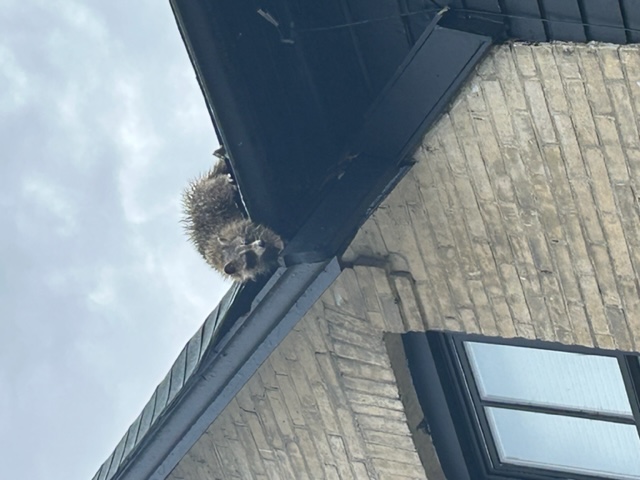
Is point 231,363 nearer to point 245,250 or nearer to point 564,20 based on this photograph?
point 245,250

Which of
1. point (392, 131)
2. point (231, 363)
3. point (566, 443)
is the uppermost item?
point (392, 131)

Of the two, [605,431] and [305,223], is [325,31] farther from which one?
[605,431]

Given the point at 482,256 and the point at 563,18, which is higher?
the point at 563,18

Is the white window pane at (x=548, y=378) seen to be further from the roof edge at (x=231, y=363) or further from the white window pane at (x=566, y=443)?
the roof edge at (x=231, y=363)

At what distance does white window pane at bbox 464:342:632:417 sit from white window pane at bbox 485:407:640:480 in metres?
Result: 0.10

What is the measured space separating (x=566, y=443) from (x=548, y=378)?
41 cm

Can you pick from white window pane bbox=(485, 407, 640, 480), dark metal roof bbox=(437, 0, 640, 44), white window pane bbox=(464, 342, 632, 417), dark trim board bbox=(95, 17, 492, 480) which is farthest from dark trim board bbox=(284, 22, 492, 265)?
white window pane bbox=(485, 407, 640, 480)

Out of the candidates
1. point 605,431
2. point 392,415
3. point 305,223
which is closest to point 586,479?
point 605,431

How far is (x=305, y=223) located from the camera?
509cm

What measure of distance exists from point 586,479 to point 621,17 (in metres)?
2.67

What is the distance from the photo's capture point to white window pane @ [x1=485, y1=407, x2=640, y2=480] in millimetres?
5539

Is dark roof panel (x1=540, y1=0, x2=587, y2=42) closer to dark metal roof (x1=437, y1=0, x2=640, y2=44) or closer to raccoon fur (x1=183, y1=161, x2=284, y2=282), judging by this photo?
dark metal roof (x1=437, y1=0, x2=640, y2=44)

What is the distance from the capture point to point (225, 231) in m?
5.46

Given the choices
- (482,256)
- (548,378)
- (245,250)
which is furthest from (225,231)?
(548,378)
